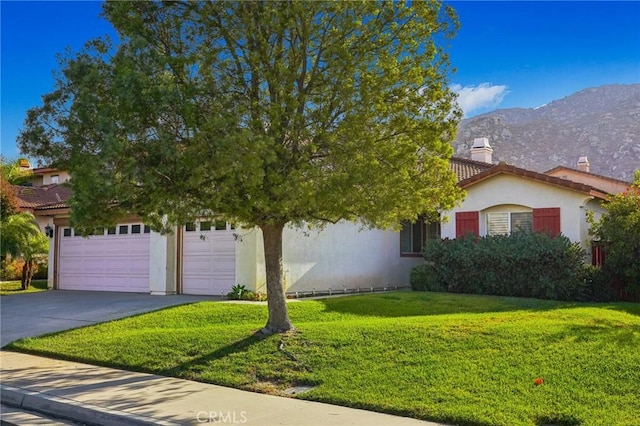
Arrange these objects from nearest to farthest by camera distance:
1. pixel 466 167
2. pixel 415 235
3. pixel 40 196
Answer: pixel 415 235, pixel 466 167, pixel 40 196

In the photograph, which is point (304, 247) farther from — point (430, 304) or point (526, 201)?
point (526, 201)

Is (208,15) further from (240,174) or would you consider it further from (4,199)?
(4,199)

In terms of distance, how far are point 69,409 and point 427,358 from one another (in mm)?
4859

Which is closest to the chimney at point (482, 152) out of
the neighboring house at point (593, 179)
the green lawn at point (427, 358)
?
the neighboring house at point (593, 179)

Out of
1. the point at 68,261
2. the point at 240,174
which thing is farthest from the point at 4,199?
the point at 240,174

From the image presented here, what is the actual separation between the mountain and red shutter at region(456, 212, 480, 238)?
143 feet

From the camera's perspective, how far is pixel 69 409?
7676mm

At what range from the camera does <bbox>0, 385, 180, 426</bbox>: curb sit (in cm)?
705

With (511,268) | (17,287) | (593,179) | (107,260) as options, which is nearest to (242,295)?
(107,260)

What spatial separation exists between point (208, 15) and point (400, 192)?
4.17 metres

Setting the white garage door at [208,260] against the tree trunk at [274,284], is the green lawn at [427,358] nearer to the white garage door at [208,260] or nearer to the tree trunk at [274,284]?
the tree trunk at [274,284]

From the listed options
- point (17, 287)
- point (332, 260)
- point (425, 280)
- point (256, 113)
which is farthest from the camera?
point (17, 287)

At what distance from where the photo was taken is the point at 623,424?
6.24 metres

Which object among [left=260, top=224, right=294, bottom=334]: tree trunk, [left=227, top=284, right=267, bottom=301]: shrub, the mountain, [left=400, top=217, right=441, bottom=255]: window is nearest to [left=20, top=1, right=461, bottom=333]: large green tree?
[left=260, top=224, right=294, bottom=334]: tree trunk
